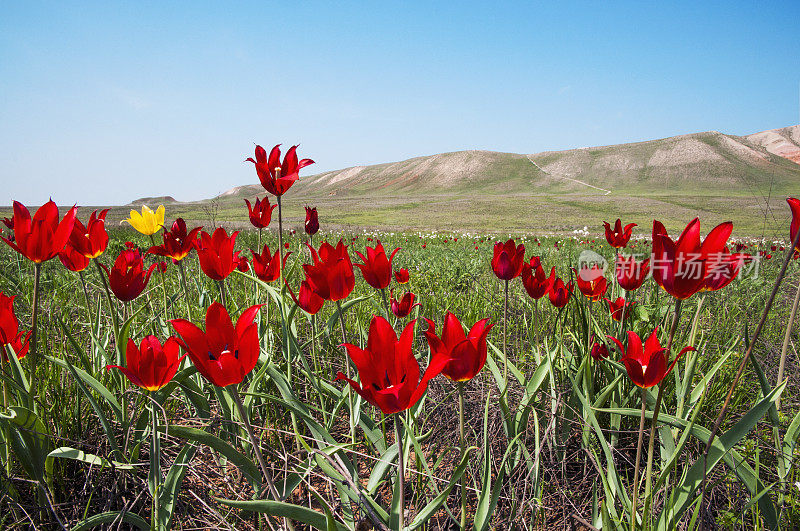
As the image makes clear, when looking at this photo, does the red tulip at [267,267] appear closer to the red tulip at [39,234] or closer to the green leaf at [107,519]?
the red tulip at [39,234]

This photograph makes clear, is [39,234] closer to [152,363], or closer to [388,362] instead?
[152,363]

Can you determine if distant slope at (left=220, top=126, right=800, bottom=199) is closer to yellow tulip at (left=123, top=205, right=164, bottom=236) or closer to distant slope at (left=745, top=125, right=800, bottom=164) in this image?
distant slope at (left=745, top=125, right=800, bottom=164)

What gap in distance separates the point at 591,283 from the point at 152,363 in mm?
2038

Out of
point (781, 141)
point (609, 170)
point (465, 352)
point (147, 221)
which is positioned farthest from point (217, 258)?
point (781, 141)

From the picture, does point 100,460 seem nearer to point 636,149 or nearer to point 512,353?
point 512,353

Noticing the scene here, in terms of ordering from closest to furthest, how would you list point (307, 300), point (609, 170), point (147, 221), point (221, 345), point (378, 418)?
1. point (221, 345)
2. point (307, 300)
3. point (378, 418)
4. point (147, 221)
5. point (609, 170)

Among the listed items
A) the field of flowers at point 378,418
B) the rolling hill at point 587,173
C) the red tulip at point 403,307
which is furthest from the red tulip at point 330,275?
the rolling hill at point 587,173

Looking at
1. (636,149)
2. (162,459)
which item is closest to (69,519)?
(162,459)

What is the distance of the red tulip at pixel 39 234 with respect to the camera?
133 cm

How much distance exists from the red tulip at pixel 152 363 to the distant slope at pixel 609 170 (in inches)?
2747

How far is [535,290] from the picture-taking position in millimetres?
1952

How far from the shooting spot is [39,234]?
1.33 m

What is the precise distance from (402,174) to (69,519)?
100926 millimetres

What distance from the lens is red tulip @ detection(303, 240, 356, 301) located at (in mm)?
Result: 1459
